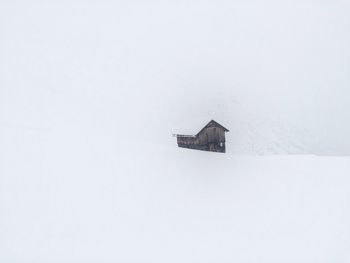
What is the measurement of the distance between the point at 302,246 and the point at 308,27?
987 inches

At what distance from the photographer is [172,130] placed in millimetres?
27562

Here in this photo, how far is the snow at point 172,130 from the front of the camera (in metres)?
18.4

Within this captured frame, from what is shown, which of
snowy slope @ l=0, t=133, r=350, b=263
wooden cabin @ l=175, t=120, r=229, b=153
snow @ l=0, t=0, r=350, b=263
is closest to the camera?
snowy slope @ l=0, t=133, r=350, b=263

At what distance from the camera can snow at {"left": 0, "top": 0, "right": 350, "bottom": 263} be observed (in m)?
18.4

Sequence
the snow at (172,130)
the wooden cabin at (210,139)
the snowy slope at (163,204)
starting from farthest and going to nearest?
1. the wooden cabin at (210,139)
2. the snow at (172,130)
3. the snowy slope at (163,204)

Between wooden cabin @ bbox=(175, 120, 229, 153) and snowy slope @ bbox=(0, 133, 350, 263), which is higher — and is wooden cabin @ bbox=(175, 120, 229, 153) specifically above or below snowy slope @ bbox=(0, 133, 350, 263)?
above

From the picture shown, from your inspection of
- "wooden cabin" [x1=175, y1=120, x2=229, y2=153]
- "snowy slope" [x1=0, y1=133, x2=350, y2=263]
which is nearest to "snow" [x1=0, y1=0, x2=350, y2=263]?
"snowy slope" [x1=0, y1=133, x2=350, y2=263]

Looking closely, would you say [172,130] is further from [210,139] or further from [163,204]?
[163,204]

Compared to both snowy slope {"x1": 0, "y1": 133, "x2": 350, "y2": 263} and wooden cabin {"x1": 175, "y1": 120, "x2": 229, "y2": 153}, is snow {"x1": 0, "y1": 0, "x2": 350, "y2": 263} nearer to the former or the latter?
snowy slope {"x1": 0, "y1": 133, "x2": 350, "y2": 263}

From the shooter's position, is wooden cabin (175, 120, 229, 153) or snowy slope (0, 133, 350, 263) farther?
wooden cabin (175, 120, 229, 153)

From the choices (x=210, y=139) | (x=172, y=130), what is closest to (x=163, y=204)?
(x=210, y=139)

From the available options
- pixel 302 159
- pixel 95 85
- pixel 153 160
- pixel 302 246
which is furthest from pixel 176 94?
pixel 302 246

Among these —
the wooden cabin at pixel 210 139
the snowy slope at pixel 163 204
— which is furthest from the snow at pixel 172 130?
the wooden cabin at pixel 210 139

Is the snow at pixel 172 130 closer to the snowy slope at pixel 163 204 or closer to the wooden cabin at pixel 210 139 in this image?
the snowy slope at pixel 163 204
